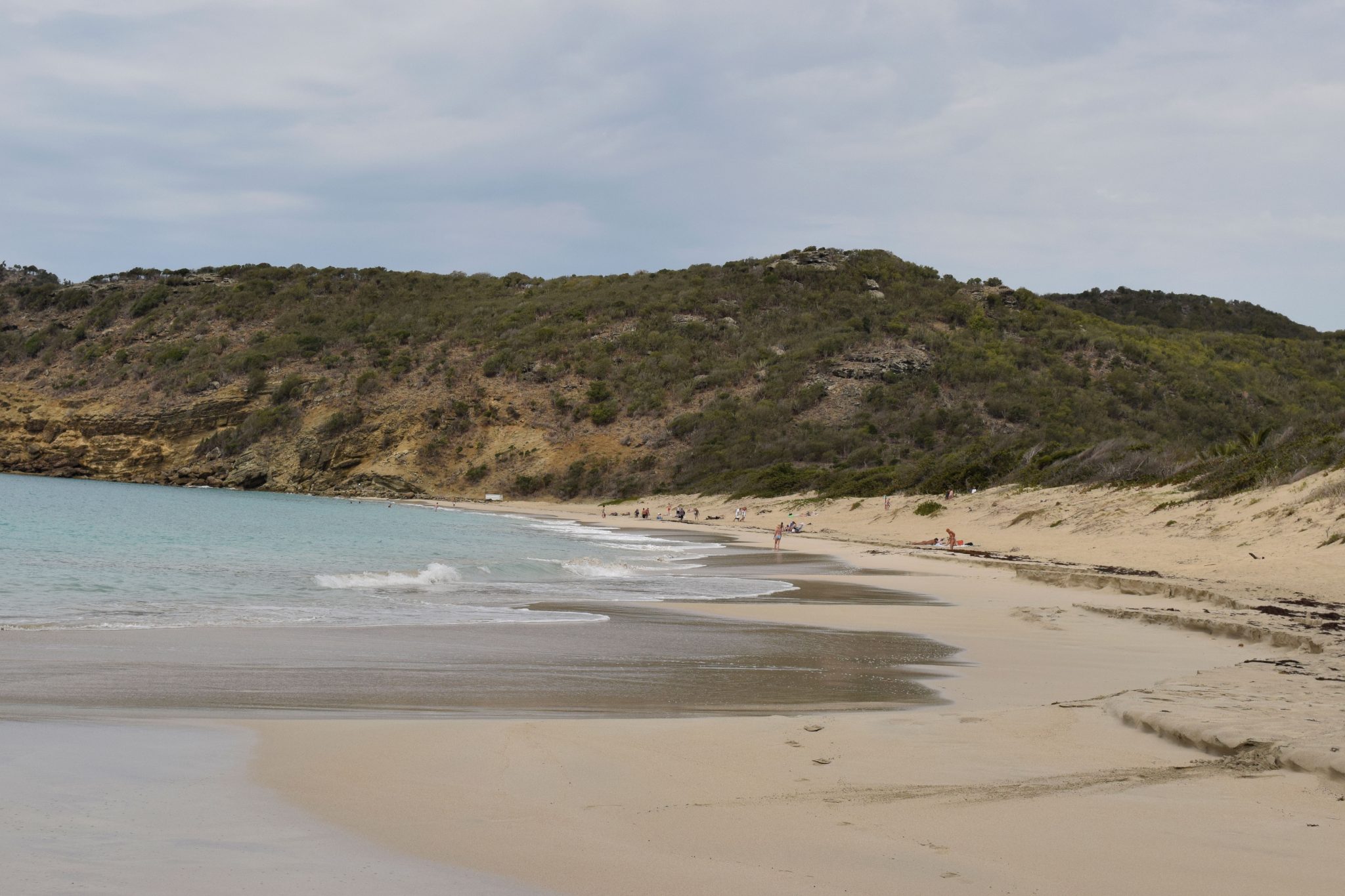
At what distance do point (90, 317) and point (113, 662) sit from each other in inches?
3488

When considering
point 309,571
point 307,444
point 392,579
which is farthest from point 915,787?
point 307,444

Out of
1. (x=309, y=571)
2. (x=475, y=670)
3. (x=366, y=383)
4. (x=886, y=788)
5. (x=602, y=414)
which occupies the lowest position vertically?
(x=309, y=571)

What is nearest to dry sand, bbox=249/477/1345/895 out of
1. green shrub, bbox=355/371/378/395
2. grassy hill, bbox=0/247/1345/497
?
grassy hill, bbox=0/247/1345/497

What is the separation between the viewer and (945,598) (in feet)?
47.2

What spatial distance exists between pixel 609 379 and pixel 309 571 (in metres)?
54.4

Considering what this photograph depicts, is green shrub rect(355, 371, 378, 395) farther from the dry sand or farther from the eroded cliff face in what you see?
the dry sand

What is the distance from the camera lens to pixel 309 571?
16.6 metres

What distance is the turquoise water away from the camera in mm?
11273

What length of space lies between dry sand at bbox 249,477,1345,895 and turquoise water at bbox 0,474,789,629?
18.5ft

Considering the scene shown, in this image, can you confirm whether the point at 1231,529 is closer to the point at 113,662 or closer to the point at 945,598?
the point at 945,598

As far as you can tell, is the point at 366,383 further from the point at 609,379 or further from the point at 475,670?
the point at 475,670

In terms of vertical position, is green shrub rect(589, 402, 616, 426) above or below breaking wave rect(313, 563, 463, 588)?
above

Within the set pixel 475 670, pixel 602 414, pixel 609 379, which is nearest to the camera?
pixel 475 670

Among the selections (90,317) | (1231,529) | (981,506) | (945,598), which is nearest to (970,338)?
(981,506)
